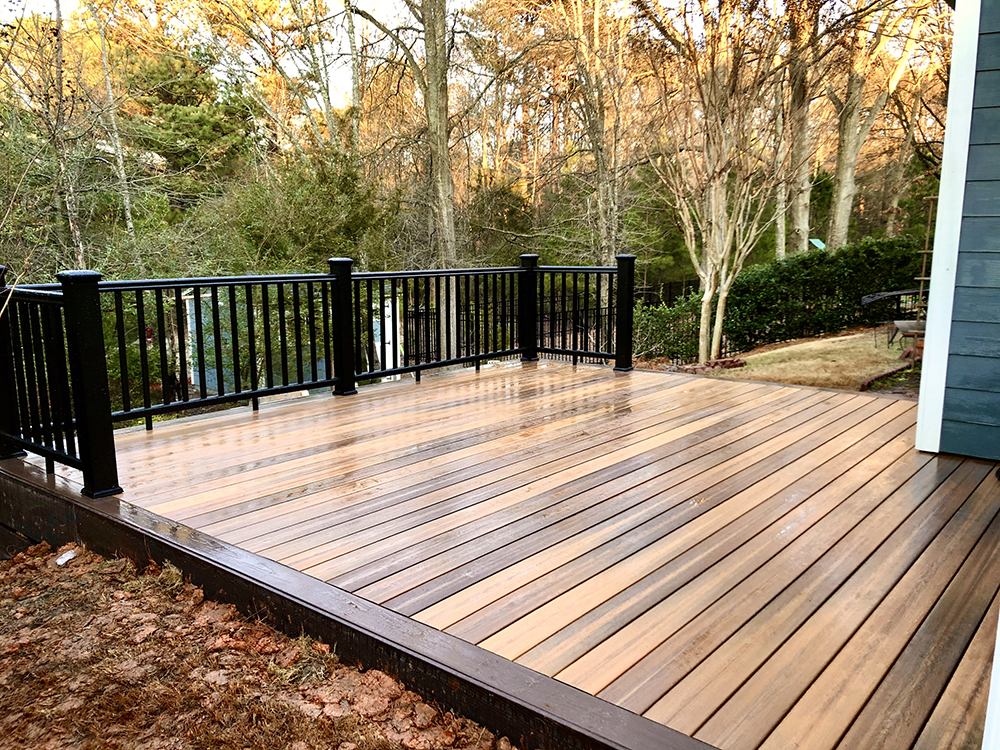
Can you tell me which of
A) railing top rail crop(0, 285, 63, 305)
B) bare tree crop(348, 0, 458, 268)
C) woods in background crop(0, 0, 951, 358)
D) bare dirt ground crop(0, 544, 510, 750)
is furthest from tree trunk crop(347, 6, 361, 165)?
bare dirt ground crop(0, 544, 510, 750)

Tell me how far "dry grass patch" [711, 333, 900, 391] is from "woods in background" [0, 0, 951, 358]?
80 centimetres

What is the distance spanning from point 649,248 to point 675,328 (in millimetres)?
4381

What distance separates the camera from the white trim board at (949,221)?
124 inches

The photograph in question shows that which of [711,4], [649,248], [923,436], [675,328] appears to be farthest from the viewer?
[649,248]

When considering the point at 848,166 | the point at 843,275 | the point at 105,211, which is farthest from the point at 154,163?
the point at 848,166

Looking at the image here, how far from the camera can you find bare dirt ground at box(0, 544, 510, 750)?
1668mm

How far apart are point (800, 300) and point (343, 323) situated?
745 centimetres

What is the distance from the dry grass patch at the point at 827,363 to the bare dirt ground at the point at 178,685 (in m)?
5.97

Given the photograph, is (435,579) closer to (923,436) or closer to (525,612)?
(525,612)

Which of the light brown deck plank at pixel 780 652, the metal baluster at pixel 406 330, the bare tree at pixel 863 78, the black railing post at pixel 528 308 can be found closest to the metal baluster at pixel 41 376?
the metal baluster at pixel 406 330

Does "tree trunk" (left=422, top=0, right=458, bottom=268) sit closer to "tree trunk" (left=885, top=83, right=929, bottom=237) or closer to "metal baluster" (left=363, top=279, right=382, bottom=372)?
"metal baluster" (left=363, top=279, right=382, bottom=372)

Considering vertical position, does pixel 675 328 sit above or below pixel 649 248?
below

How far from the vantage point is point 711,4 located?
7262mm

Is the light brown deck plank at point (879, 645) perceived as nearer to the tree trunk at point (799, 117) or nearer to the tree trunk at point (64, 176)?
the tree trunk at point (799, 117)
